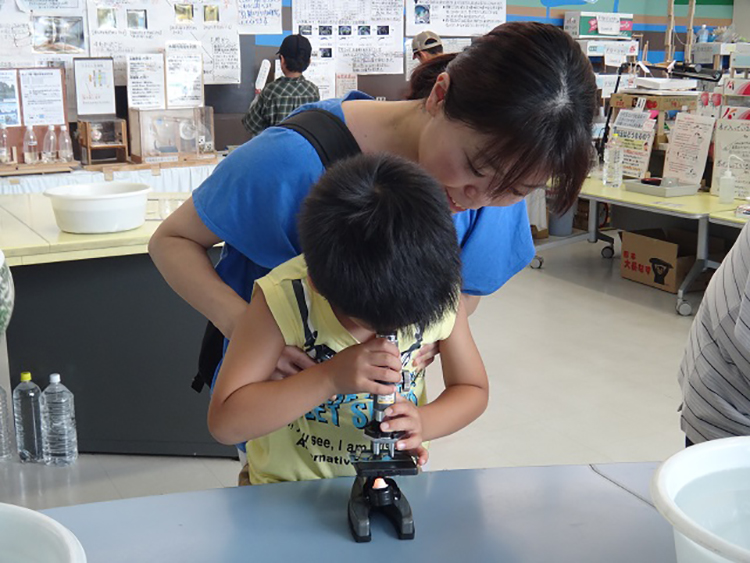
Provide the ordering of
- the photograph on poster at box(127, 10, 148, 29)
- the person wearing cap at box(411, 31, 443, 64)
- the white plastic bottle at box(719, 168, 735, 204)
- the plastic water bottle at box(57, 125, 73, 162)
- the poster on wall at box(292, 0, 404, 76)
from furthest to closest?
the poster on wall at box(292, 0, 404, 76) < the person wearing cap at box(411, 31, 443, 64) < the photograph on poster at box(127, 10, 148, 29) < the plastic water bottle at box(57, 125, 73, 162) < the white plastic bottle at box(719, 168, 735, 204)

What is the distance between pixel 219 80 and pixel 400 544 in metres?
5.39

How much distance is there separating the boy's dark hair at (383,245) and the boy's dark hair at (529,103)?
0.11 meters

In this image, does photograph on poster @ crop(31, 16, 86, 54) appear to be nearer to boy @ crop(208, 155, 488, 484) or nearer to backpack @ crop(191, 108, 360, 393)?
backpack @ crop(191, 108, 360, 393)

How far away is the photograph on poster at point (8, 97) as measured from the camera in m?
4.74

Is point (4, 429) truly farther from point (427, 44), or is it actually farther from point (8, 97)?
point (427, 44)

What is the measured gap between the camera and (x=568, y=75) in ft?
3.40

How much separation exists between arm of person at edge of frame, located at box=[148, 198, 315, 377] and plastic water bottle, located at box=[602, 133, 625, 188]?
14.3 feet

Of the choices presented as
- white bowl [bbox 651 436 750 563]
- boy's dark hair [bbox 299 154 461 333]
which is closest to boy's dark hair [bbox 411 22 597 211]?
boy's dark hair [bbox 299 154 461 333]

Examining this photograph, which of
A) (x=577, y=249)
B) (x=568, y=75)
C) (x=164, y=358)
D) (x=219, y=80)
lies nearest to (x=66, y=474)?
(x=164, y=358)

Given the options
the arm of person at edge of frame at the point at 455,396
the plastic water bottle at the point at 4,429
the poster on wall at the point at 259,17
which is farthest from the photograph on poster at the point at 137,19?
the arm of person at edge of frame at the point at 455,396

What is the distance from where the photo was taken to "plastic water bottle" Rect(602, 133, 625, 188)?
531 centimetres

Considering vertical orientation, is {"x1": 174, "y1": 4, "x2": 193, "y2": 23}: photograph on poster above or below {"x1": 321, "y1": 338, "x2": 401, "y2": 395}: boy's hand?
above

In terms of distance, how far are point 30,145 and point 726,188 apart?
3.94 m

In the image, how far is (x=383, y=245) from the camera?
934 mm
